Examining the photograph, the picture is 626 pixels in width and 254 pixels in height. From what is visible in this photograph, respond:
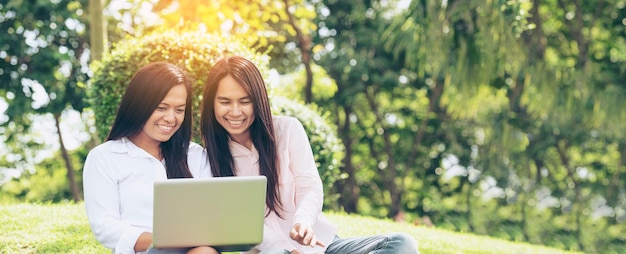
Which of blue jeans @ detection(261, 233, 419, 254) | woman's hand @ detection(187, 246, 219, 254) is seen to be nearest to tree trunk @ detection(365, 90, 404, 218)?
blue jeans @ detection(261, 233, 419, 254)

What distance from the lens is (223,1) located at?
30.2 feet

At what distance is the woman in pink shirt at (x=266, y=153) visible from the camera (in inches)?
135

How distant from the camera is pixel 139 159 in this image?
3.31m

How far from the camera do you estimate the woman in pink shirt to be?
11.2 feet

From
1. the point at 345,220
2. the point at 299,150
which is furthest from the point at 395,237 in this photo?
the point at 345,220

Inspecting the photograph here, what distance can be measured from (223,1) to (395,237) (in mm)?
6318

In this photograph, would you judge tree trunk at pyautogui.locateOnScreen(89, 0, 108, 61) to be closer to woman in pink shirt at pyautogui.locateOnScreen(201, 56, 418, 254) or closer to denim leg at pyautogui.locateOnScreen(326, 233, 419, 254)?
woman in pink shirt at pyautogui.locateOnScreen(201, 56, 418, 254)

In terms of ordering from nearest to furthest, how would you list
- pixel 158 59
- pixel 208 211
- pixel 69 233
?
1. pixel 208 211
2. pixel 69 233
3. pixel 158 59

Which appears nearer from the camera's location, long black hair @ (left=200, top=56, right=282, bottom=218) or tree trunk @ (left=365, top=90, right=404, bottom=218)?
long black hair @ (left=200, top=56, right=282, bottom=218)

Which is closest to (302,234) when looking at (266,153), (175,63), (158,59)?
(266,153)

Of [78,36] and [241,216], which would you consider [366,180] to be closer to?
[78,36]

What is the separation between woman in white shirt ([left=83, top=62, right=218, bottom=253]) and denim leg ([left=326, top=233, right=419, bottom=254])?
0.66 meters

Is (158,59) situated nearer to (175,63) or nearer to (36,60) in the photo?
(175,63)

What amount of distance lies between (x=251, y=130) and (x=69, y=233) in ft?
9.94
